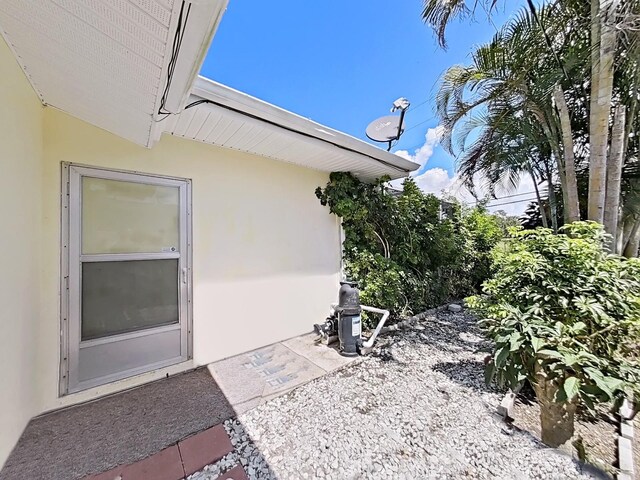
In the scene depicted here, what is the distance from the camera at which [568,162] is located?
13.0 ft

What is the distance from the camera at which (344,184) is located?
15.4ft

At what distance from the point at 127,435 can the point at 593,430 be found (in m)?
4.14

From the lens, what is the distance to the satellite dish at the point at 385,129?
5070 mm

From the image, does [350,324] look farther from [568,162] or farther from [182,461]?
[568,162]

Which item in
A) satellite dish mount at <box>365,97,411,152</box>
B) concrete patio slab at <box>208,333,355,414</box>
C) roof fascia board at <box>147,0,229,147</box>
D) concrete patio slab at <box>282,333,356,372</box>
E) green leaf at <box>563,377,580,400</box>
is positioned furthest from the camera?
satellite dish mount at <box>365,97,411,152</box>

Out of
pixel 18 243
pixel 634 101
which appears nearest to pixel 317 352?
pixel 18 243

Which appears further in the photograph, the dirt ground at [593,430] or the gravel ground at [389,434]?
the dirt ground at [593,430]

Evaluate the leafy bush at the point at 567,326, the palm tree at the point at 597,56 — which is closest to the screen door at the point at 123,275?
the leafy bush at the point at 567,326

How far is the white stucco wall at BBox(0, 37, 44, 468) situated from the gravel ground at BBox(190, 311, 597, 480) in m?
1.61

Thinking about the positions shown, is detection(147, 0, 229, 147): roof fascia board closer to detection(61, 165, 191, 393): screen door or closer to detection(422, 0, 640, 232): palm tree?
detection(61, 165, 191, 393): screen door

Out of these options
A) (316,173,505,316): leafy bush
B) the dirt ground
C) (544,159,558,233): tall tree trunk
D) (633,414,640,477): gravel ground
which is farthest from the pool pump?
(544,159,558,233): tall tree trunk

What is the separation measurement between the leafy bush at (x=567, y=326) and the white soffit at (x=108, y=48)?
3150 millimetres

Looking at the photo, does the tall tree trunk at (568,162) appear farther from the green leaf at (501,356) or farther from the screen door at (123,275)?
the screen door at (123,275)

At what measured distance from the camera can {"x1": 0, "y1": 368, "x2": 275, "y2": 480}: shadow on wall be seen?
74.7 inches
